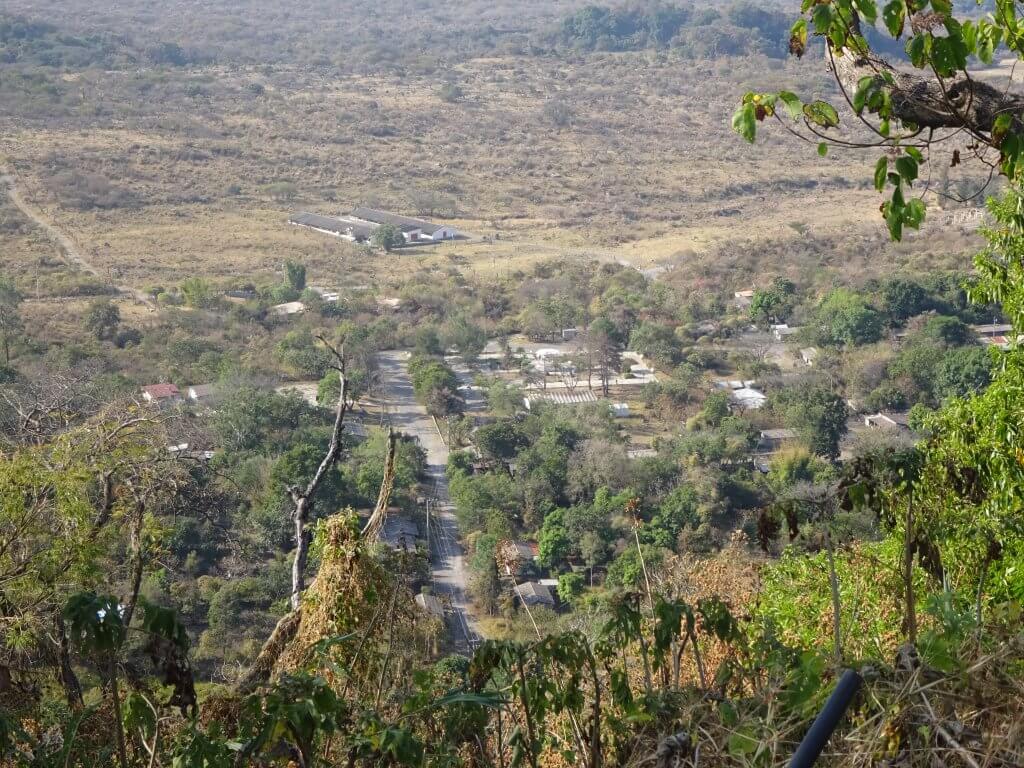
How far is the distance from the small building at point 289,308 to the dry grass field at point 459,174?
2.71 metres

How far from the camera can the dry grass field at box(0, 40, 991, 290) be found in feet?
100

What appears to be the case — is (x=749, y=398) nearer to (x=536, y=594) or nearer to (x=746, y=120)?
(x=536, y=594)

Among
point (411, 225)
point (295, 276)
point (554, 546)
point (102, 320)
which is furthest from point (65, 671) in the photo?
point (411, 225)

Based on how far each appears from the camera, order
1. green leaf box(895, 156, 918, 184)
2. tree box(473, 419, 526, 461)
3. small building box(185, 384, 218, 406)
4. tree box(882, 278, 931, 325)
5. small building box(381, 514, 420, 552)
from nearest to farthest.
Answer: green leaf box(895, 156, 918, 184)
small building box(381, 514, 420, 552)
tree box(473, 419, 526, 461)
small building box(185, 384, 218, 406)
tree box(882, 278, 931, 325)

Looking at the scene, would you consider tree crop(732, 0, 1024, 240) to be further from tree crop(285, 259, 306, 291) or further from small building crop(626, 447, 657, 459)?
tree crop(285, 259, 306, 291)

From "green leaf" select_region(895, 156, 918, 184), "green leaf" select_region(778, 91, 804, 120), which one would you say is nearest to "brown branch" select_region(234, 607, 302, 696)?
"green leaf" select_region(778, 91, 804, 120)

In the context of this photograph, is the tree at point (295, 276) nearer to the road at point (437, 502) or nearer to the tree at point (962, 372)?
the road at point (437, 502)

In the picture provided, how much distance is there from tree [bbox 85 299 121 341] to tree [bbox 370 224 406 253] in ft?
31.7

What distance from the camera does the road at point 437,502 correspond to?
41.0ft

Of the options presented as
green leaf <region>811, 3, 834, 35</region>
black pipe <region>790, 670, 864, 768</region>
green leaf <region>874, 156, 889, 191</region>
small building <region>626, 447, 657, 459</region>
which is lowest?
small building <region>626, 447, 657, 459</region>

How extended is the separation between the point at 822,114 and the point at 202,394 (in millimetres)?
17860

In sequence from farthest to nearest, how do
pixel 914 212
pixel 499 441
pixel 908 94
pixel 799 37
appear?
pixel 499 441, pixel 908 94, pixel 799 37, pixel 914 212

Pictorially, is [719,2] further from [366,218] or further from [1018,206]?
[1018,206]

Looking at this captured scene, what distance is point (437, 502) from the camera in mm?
15922
